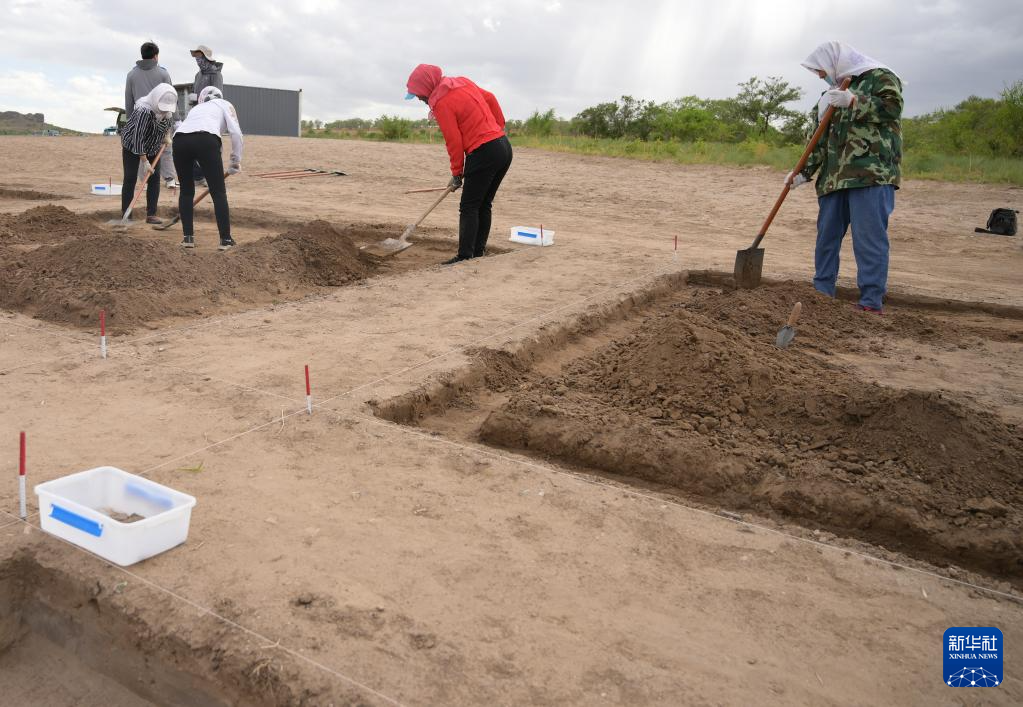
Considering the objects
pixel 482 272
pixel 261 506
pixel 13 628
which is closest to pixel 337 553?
pixel 261 506

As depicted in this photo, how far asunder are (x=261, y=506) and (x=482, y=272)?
4237mm

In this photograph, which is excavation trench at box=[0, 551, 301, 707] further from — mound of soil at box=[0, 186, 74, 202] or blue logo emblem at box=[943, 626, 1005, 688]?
mound of soil at box=[0, 186, 74, 202]

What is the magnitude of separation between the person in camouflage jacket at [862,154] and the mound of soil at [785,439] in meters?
1.79

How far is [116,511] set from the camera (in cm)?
262

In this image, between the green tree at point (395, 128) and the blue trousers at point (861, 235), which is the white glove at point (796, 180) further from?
the green tree at point (395, 128)

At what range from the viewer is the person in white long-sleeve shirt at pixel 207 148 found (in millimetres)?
6641

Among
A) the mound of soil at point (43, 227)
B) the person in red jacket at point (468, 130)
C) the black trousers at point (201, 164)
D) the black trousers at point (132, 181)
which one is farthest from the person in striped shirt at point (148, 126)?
the person in red jacket at point (468, 130)

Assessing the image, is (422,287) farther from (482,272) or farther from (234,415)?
(234,415)

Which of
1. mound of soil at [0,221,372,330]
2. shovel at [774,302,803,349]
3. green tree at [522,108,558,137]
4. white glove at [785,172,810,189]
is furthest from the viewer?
green tree at [522,108,558,137]

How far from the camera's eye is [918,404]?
10.8 ft

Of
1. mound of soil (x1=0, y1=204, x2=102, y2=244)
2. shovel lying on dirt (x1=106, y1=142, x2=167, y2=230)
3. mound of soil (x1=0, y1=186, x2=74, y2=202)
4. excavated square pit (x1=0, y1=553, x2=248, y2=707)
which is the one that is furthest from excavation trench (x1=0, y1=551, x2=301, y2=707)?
mound of soil (x1=0, y1=186, x2=74, y2=202)

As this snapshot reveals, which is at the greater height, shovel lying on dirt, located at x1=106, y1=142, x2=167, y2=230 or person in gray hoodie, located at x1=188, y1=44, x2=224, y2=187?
person in gray hoodie, located at x1=188, y1=44, x2=224, y2=187

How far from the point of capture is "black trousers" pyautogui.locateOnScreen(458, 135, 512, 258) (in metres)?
6.91

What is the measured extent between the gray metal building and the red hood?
2276 centimetres
